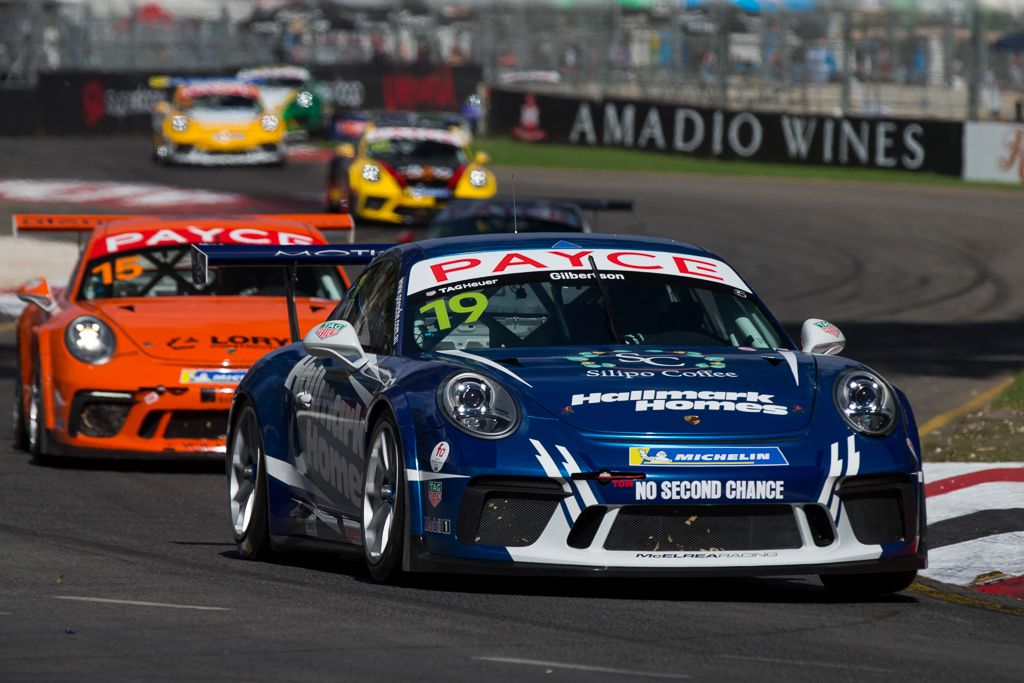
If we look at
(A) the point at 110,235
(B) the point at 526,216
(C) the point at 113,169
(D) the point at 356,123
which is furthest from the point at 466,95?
(A) the point at 110,235

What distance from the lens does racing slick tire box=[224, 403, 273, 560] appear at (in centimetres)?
787

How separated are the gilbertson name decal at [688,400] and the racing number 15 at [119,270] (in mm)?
5504

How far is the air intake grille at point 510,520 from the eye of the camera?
21.1 ft

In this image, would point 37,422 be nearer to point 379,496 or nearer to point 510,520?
point 379,496

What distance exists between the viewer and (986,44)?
34594 mm

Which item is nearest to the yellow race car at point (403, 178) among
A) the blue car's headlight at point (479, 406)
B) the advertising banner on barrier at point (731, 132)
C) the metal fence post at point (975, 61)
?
the advertising banner on barrier at point (731, 132)

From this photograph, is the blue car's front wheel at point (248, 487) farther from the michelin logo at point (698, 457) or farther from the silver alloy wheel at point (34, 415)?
the silver alloy wheel at point (34, 415)

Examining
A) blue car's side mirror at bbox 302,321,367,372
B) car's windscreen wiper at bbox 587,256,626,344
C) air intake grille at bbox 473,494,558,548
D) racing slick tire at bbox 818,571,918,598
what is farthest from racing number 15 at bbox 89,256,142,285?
racing slick tire at bbox 818,571,918,598

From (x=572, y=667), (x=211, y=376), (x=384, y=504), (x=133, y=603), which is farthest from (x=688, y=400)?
(x=211, y=376)

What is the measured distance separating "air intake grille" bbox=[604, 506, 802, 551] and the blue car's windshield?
98 cm

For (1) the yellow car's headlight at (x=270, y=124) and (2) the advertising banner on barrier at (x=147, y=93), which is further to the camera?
(2) the advertising banner on barrier at (x=147, y=93)

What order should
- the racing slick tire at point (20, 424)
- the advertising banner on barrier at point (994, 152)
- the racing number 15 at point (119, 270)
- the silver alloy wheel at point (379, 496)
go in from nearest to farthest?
the silver alloy wheel at point (379, 496) < the racing slick tire at point (20, 424) < the racing number 15 at point (119, 270) < the advertising banner on barrier at point (994, 152)

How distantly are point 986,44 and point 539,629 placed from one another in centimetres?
3015

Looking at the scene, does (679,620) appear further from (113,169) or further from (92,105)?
(92,105)
